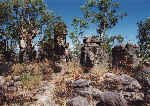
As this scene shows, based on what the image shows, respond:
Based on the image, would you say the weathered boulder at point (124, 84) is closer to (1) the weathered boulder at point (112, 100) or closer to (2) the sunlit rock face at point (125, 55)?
(1) the weathered boulder at point (112, 100)

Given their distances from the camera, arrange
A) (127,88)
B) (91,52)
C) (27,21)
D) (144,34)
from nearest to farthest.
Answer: (127,88) < (91,52) < (27,21) < (144,34)

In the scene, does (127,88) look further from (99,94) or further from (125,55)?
(125,55)

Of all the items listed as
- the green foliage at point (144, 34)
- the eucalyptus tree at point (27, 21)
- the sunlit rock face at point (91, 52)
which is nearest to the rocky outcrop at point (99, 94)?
the sunlit rock face at point (91, 52)

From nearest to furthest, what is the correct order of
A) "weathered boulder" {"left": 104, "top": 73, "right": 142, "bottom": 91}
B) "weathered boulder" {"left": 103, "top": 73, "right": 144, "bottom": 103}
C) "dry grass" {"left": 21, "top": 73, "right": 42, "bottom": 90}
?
"weathered boulder" {"left": 103, "top": 73, "right": 144, "bottom": 103}
"weathered boulder" {"left": 104, "top": 73, "right": 142, "bottom": 91}
"dry grass" {"left": 21, "top": 73, "right": 42, "bottom": 90}

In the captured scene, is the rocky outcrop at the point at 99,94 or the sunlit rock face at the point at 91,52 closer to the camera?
the rocky outcrop at the point at 99,94

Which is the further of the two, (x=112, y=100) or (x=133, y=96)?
(x=133, y=96)

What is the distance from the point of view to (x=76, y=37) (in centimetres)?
3262

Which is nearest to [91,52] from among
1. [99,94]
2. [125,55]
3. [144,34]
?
[125,55]

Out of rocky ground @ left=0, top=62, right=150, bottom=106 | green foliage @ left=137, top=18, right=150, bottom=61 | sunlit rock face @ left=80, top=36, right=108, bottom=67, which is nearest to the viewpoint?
rocky ground @ left=0, top=62, right=150, bottom=106

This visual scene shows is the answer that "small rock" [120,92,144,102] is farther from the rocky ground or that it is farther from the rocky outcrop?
the rocky outcrop

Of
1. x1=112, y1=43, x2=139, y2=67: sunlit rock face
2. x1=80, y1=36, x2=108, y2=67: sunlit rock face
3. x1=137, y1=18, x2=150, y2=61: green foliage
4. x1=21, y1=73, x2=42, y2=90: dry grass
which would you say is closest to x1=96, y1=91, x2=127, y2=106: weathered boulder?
x1=21, y1=73, x2=42, y2=90: dry grass

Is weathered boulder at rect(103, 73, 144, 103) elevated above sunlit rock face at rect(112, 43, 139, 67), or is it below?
below

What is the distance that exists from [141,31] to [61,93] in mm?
42047

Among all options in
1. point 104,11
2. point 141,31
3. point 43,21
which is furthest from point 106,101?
point 141,31
